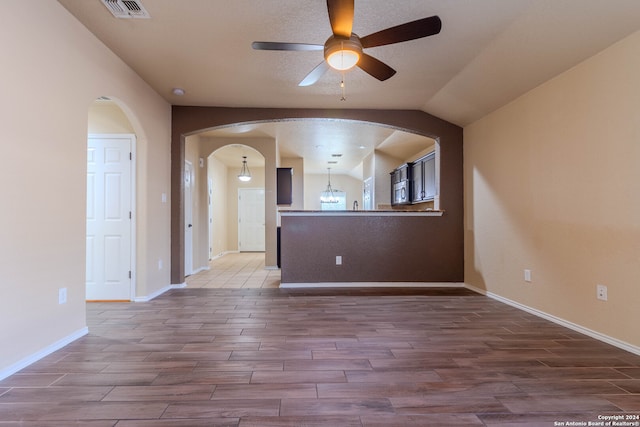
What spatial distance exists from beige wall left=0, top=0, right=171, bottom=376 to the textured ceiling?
316 mm

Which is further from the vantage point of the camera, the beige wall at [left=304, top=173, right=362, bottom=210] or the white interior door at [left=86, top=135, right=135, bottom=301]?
the beige wall at [left=304, top=173, right=362, bottom=210]

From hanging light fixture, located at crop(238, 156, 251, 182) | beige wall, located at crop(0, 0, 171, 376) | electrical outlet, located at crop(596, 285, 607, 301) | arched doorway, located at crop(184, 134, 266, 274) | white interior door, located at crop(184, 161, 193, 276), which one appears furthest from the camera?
hanging light fixture, located at crop(238, 156, 251, 182)

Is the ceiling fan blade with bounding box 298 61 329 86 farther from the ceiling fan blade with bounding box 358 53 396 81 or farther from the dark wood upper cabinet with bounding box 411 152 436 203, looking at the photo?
the dark wood upper cabinet with bounding box 411 152 436 203

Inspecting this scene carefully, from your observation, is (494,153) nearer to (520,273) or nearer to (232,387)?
(520,273)

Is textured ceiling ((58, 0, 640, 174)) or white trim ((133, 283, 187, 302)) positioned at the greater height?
textured ceiling ((58, 0, 640, 174))

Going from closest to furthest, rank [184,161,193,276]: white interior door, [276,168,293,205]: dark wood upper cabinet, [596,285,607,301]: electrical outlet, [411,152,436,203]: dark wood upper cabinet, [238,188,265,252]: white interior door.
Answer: [596,285,607,301]: electrical outlet
[411,152,436,203]: dark wood upper cabinet
[184,161,193,276]: white interior door
[276,168,293,205]: dark wood upper cabinet
[238,188,265,252]: white interior door

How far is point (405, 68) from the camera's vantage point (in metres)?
3.36

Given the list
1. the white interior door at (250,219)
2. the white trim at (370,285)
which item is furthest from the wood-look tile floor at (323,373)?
the white interior door at (250,219)

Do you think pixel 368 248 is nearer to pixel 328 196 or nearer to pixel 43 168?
pixel 43 168

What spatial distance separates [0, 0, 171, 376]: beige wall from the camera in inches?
78.9

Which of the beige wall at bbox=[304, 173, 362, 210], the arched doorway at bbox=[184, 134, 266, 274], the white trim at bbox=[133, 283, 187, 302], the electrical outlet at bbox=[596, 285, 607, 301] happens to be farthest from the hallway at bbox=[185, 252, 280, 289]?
the beige wall at bbox=[304, 173, 362, 210]

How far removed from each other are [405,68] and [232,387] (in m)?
3.26

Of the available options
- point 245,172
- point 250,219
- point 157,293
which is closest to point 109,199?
point 157,293

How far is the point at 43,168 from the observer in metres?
2.26
